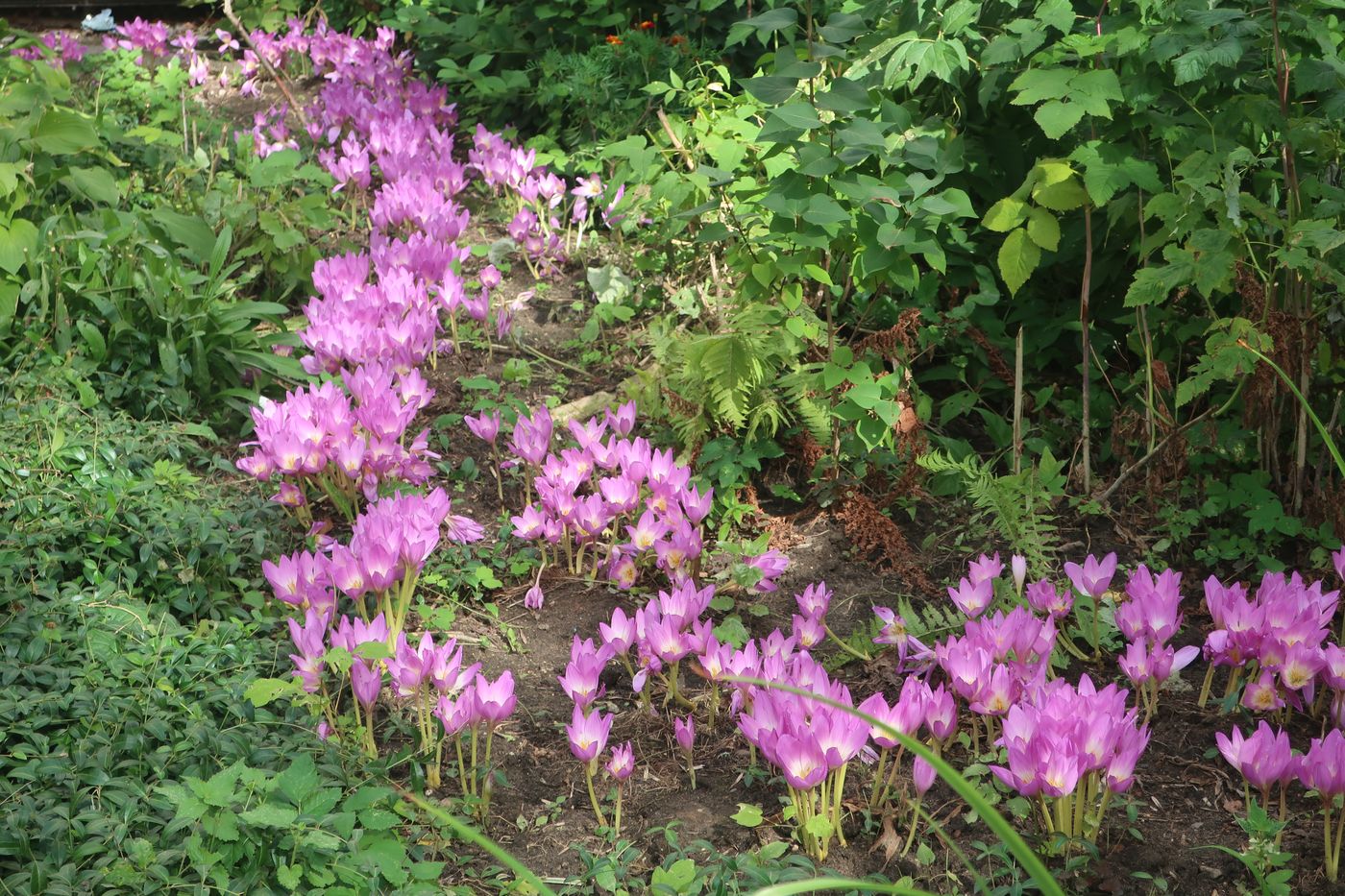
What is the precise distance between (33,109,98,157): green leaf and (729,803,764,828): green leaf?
3378 mm

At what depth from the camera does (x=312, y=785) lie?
2.16 m

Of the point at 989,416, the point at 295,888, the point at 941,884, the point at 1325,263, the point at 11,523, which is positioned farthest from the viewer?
the point at 989,416

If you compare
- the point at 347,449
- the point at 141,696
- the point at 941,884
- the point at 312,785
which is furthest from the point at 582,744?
the point at 347,449

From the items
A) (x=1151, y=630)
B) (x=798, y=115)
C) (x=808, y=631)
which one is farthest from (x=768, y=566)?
(x=798, y=115)

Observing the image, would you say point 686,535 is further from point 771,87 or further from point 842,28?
point 842,28

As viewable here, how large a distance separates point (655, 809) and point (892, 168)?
1.88 meters

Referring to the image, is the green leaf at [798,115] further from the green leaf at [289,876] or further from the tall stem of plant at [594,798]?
the green leaf at [289,876]

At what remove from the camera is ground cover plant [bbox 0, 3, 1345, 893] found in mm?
2256

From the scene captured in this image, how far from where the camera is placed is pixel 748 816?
234cm

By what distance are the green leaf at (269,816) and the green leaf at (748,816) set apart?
82 centimetres

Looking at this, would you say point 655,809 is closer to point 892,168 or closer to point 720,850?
point 720,850

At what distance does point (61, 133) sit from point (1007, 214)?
127 inches

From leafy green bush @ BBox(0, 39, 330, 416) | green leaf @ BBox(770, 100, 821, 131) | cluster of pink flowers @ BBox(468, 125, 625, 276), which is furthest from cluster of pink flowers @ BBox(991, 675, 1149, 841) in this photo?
cluster of pink flowers @ BBox(468, 125, 625, 276)

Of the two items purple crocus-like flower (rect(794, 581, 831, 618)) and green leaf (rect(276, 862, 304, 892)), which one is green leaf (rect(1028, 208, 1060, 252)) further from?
green leaf (rect(276, 862, 304, 892))
